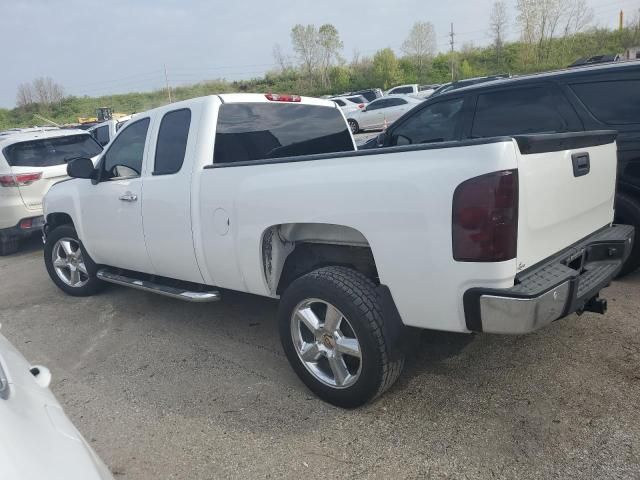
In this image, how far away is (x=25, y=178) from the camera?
762 cm

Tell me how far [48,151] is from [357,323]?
710 centimetres

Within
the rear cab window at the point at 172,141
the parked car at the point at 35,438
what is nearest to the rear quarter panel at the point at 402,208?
the rear cab window at the point at 172,141

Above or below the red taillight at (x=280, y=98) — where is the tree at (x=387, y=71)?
above

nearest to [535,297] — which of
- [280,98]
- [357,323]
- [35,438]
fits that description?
[357,323]

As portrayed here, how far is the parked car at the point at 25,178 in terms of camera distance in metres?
7.60

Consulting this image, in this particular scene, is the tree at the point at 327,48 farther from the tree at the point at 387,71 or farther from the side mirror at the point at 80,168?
the side mirror at the point at 80,168

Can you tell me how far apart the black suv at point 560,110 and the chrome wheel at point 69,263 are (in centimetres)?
381

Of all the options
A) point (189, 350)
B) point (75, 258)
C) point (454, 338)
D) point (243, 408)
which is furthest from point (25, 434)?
point (75, 258)

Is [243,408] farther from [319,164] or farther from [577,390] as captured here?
[577,390]

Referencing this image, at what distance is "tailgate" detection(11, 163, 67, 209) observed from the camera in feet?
25.0

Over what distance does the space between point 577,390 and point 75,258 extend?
15.8 ft

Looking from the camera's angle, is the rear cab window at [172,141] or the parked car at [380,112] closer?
the rear cab window at [172,141]

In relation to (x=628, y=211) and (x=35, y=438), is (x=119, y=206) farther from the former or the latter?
(x=628, y=211)

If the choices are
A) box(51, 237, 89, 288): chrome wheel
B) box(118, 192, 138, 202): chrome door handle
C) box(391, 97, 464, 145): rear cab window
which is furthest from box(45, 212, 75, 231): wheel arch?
box(391, 97, 464, 145): rear cab window
